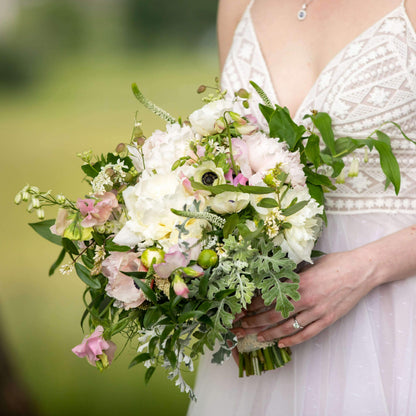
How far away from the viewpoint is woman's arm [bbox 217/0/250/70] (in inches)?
56.5

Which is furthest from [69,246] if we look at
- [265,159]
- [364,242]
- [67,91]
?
[67,91]

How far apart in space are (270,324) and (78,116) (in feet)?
11.4

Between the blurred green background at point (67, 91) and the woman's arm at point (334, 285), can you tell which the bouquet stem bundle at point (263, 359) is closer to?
the woman's arm at point (334, 285)

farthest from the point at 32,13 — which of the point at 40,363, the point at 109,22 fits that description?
the point at 40,363

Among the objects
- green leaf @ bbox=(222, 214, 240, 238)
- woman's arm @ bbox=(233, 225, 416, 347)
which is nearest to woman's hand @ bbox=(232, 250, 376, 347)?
woman's arm @ bbox=(233, 225, 416, 347)

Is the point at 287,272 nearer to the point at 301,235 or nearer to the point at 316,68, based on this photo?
the point at 301,235

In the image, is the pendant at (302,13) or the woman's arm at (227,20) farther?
the woman's arm at (227,20)

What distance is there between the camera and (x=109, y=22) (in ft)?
14.4

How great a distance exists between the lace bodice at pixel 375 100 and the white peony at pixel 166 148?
1.20ft

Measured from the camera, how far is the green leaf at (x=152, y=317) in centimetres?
84

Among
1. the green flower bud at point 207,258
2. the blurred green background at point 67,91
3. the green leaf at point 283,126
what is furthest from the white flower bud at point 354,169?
the blurred green background at point 67,91

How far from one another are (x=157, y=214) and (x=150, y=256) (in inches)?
2.7

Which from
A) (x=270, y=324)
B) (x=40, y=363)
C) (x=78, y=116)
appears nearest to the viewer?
(x=270, y=324)

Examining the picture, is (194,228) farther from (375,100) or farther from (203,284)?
(375,100)
